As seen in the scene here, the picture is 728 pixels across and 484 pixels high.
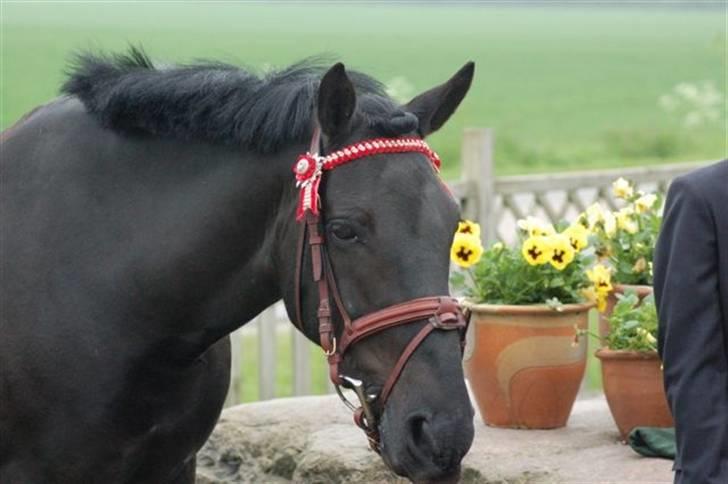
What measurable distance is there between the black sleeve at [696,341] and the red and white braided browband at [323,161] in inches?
25.4

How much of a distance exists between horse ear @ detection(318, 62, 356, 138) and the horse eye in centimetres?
22

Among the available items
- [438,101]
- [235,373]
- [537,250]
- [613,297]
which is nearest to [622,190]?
[613,297]

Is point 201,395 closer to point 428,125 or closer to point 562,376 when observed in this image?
point 428,125

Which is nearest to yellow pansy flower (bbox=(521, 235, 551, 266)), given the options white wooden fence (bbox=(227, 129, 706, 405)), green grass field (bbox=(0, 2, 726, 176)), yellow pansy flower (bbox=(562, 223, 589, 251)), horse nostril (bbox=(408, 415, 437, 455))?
yellow pansy flower (bbox=(562, 223, 589, 251))

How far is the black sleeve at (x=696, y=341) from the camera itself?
101 inches

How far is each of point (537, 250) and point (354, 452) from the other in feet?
3.03

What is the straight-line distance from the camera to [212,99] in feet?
10.3

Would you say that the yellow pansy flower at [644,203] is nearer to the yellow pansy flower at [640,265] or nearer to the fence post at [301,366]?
the yellow pansy flower at [640,265]

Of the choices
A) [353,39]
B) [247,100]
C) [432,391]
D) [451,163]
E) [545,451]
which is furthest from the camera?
[353,39]

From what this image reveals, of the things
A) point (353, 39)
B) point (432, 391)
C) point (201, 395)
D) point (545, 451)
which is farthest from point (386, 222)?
point (353, 39)

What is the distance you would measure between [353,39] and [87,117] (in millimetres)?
47553

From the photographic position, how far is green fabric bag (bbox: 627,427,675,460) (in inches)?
163

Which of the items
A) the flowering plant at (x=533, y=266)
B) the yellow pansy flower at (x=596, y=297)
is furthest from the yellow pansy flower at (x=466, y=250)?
the yellow pansy flower at (x=596, y=297)

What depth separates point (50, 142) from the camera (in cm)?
336
